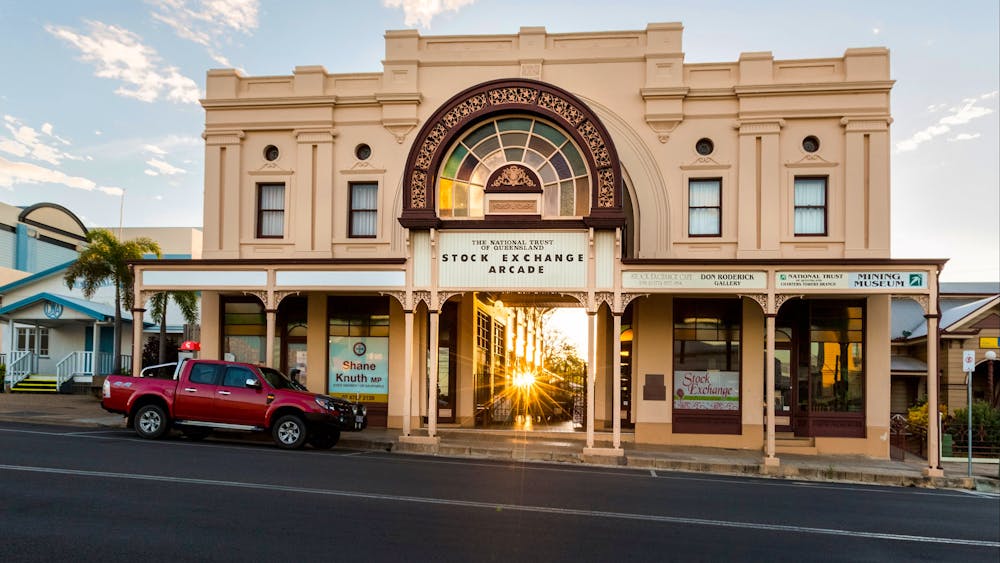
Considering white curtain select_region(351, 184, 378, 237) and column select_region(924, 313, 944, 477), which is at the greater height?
white curtain select_region(351, 184, 378, 237)

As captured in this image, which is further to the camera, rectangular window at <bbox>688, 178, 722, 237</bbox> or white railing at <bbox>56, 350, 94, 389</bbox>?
white railing at <bbox>56, 350, 94, 389</bbox>

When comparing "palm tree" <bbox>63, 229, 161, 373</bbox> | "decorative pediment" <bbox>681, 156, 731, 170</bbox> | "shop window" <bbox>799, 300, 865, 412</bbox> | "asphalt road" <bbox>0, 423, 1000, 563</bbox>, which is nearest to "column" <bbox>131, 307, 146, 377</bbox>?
"asphalt road" <bbox>0, 423, 1000, 563</bbox>

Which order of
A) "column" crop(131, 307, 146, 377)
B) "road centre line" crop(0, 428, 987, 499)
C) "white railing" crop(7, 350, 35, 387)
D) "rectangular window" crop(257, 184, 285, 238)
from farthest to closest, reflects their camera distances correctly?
"white railing" crop(7, 350, 35, 387) → "rectangular window" crop(257, 184, 285, 238) → "column" crop(131, 307, 146, 377) → "road centre line" crop(0, 428, 987, 499)

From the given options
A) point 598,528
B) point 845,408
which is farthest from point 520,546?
point 845,408

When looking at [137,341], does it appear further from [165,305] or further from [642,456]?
[642,456]

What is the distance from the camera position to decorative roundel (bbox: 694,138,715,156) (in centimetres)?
1953

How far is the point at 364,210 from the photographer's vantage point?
20.7m

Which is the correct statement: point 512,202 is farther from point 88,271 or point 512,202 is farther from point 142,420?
point 88,271

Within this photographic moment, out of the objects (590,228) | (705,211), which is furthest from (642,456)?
(705,211)

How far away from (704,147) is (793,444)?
746 cm

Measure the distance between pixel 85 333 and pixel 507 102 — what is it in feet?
71.2

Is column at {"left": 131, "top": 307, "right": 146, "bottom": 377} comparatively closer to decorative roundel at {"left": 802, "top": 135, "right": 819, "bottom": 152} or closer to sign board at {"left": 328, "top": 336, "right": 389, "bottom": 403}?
sign board at {"left": 328, "top": 336, "right": 389, "bottom": 403}

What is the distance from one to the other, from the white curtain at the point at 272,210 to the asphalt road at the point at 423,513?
26.4 ft

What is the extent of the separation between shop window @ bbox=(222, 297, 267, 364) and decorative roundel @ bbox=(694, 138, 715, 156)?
39.2 ft
